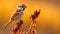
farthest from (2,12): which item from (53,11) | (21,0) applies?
(53,11)

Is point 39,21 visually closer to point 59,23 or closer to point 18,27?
point 59,23

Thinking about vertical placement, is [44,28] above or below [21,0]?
below

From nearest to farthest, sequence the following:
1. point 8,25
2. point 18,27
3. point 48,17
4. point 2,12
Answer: point 18,27 → point 8,25 → point 2,12 → point 48,17

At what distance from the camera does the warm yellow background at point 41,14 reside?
138cm

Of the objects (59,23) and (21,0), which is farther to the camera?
(59,23)

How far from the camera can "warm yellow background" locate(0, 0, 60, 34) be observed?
Answer: 1.38 metres

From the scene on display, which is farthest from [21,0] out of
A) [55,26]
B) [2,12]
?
[55,26]

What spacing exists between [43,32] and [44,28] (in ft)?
0.15

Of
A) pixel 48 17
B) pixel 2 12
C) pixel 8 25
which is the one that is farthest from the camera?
pixel 48 17

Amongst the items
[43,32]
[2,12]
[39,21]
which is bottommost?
[43,32]

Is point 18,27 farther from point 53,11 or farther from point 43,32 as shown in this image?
point 53,11

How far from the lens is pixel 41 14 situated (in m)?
1.48

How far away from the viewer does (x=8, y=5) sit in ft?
4.70

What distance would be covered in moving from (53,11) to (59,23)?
0.14 meters
